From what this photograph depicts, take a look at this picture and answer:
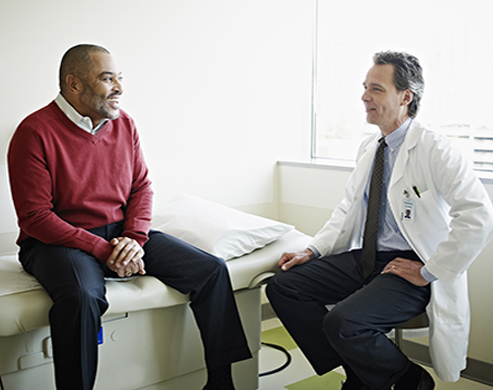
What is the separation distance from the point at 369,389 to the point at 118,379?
87 cm

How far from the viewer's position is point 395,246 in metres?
1.91

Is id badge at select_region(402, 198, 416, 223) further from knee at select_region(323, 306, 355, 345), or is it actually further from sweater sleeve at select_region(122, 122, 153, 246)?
sweater sleeve at select_region(122, 122, 153, 246)

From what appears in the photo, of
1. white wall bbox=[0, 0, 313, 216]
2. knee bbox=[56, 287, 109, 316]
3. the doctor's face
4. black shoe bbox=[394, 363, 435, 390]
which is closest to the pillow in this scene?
white wall bbox=[0, 0, 313, 216]

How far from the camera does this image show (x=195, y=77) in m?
2.70

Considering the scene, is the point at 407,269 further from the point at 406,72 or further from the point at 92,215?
the point at 92,215

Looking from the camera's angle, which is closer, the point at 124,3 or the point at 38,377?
the point at 38,377

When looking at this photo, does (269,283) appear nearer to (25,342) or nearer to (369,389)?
(369,389)

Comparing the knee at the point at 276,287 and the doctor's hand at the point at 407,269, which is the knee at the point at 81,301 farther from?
the doctor's hand at the point at 407,269

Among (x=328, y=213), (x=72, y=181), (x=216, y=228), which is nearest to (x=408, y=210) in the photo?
(x=216, y=228)

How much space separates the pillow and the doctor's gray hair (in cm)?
76

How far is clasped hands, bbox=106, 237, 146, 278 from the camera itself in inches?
69.5

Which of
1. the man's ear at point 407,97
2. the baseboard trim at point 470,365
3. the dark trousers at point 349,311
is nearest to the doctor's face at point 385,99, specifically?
the man's ear at point 407,97

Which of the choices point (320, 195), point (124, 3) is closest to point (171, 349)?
point (320, 195)

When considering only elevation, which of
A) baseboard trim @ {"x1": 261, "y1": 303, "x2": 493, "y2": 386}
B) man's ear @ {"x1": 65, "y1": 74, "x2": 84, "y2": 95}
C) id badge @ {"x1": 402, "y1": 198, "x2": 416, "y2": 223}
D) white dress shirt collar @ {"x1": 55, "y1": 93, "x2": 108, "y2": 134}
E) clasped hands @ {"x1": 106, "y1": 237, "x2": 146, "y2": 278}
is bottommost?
baseboard trim @ {"x1": 261, "y1": 303, "x2": 493, "y2": 386}
